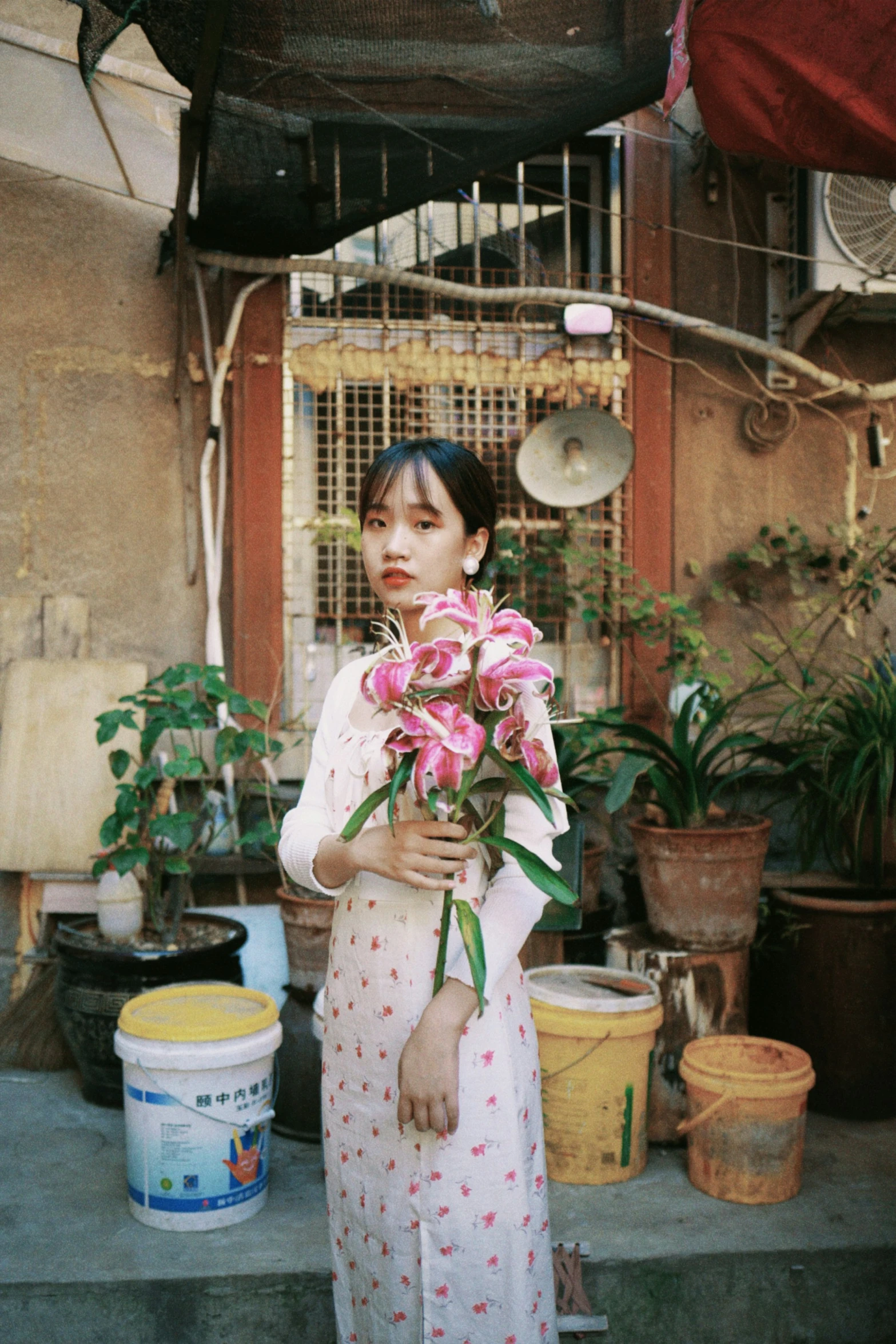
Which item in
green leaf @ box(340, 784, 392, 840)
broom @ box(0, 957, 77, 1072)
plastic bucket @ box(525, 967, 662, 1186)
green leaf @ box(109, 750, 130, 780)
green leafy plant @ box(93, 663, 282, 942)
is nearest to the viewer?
green leaf @ box(340, 784, 392, 840)

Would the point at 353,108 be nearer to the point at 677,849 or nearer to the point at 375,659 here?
the point at 375,659

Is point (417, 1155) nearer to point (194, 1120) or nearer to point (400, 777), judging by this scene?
point (400, 777)

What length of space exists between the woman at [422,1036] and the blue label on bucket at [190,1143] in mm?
1132

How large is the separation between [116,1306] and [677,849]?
6.40ft

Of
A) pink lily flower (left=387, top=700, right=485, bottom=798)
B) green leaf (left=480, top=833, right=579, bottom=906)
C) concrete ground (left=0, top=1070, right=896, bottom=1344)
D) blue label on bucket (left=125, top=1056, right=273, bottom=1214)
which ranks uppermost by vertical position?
pink lily flower (left=387, top=700, right=485, bottom=798)

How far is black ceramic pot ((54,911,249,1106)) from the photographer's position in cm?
333

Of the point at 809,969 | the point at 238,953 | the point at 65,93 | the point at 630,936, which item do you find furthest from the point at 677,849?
the point at 65,93

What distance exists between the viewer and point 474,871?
63.2 inches

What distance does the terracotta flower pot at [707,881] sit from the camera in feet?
10.7

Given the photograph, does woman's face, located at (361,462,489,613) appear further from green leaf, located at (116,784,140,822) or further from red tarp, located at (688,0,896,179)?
green leaf, located at (116,784,140,822)

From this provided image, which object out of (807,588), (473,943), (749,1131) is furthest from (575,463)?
(473,943)

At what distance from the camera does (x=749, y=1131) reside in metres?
2.88

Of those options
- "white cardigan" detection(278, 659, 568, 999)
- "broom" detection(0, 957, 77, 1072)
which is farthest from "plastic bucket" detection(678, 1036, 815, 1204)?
"broom" detection(0, 957, 77, 1072)

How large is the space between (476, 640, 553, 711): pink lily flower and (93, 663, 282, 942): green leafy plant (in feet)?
6.96
